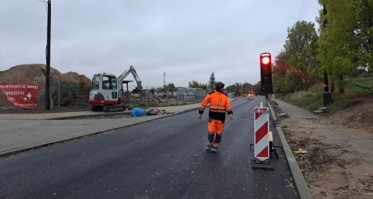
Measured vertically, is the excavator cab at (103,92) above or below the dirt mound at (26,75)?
below

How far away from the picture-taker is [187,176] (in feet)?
23.7

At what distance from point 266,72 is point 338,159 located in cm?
244

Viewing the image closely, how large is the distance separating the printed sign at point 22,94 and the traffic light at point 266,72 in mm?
22568

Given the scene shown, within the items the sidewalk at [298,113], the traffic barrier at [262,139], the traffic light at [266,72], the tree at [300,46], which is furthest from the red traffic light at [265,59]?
the tree at [300,46]

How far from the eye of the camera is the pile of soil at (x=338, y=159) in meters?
→ 6.16

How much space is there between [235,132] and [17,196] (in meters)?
9.97

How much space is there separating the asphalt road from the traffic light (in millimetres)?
1665

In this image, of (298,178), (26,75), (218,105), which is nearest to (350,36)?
(218,105)

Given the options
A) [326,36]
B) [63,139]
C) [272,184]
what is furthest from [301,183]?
[326,36]

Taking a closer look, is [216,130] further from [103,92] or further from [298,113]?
[103,92]

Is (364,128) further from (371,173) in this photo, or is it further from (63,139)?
(63,139)

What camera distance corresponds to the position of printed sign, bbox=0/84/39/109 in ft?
89.3

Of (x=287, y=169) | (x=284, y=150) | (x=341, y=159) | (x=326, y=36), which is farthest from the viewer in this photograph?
(x=326, y=36)

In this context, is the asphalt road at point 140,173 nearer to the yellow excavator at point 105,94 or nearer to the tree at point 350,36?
the tree at point 350,36
